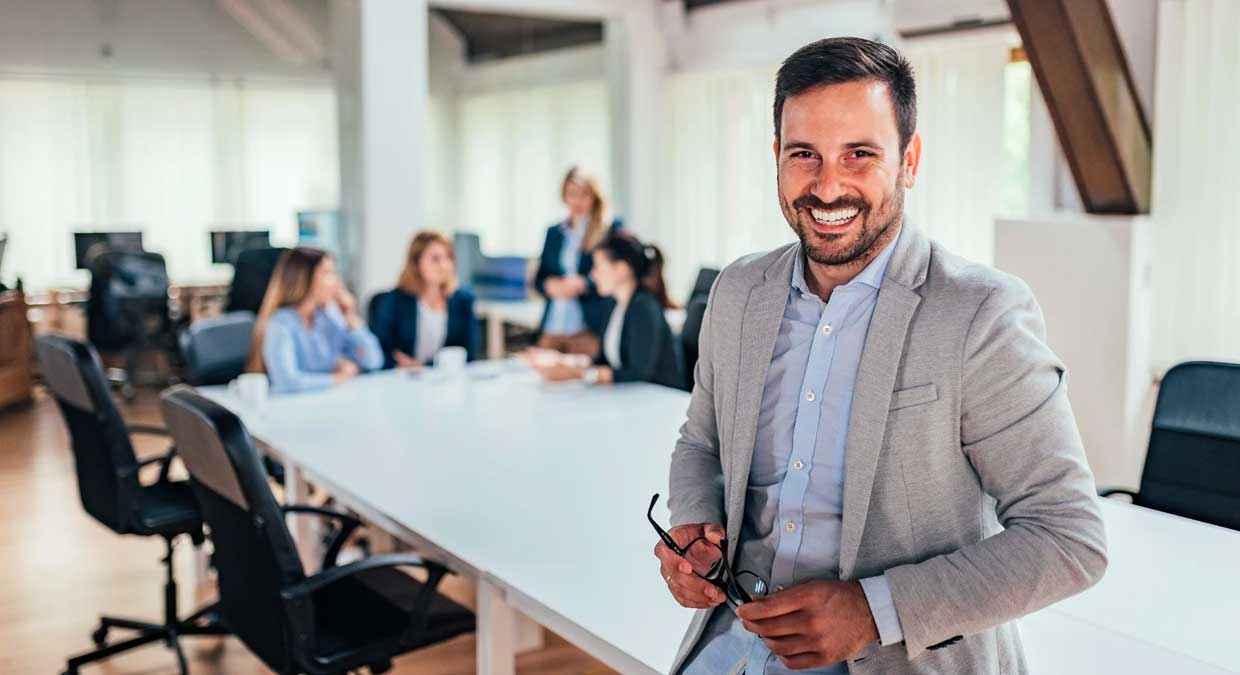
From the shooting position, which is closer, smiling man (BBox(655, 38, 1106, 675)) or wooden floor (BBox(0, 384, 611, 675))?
smiling man (BBox(655, 38, 1106, 675))

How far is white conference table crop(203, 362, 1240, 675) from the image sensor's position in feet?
6.95

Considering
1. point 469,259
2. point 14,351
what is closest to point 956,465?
point 469,259

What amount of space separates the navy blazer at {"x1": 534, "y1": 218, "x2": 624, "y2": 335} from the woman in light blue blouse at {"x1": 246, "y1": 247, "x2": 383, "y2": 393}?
65.0 inches

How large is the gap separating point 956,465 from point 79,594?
4.10 metres

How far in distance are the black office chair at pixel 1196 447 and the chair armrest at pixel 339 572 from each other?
68.8 inches

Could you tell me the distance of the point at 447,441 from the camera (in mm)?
3746

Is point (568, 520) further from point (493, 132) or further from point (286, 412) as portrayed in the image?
point (493, 132)

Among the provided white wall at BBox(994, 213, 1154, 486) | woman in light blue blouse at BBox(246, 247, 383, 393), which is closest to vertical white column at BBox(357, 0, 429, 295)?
woman in light blue blouse at BBox(246, 247, 383, 393)

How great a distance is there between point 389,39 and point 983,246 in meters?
3.71

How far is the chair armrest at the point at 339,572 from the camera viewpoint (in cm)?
261

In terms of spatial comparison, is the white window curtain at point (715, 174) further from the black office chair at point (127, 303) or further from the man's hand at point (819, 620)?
the man's hand at point (819, 620)

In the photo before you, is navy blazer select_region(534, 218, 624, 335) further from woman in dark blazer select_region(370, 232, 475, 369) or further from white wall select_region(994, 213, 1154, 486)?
white wall select_region(994, 213, 1154, 486)

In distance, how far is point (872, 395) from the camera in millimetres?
1450

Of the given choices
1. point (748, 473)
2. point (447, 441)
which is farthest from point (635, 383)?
point (748, 473)
